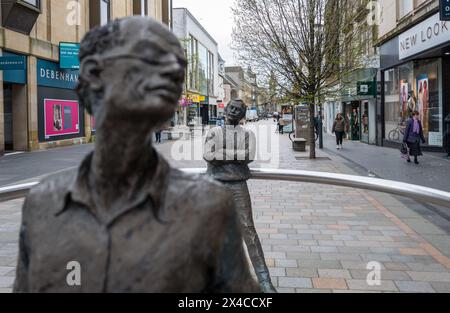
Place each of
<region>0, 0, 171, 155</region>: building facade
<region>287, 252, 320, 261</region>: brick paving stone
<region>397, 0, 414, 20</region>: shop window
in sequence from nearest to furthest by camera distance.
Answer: <region>287, 252, 320, 261</region>: brick paving stone
<region>0, 0, 171, 155</region>: building facade
<region>397, 0, 414, 20</region>: shop window

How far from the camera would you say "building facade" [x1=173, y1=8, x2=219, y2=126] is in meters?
54.4

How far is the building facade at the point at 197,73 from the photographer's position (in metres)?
54.4

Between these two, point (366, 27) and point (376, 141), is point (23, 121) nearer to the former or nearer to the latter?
point (366, 27)

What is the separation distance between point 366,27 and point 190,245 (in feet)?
61.7

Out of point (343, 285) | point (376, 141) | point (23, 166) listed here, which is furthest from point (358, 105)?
point (343, 285)

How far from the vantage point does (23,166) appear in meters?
15.0

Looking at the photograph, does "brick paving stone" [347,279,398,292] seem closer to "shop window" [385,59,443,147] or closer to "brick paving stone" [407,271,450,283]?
"brick paving stone" [407,271,450,283]

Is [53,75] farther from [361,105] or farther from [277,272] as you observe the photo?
[277,272]

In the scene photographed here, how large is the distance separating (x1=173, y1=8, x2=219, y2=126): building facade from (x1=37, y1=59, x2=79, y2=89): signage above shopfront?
784 inches

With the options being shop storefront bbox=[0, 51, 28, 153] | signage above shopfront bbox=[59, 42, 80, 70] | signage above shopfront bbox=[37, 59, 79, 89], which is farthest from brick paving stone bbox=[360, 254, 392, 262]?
signage above shopfront bbox=[59, 42, 80, 70]

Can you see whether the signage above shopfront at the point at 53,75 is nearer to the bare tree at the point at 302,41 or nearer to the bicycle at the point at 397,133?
the bare tree at the point at 302,41

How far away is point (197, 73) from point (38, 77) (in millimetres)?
44437

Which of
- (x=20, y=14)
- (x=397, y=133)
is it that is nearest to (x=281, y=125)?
(x=397, y=133)

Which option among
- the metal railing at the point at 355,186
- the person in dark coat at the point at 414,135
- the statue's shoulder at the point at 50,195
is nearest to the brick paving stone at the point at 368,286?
the metal railing at the point at 355,186
